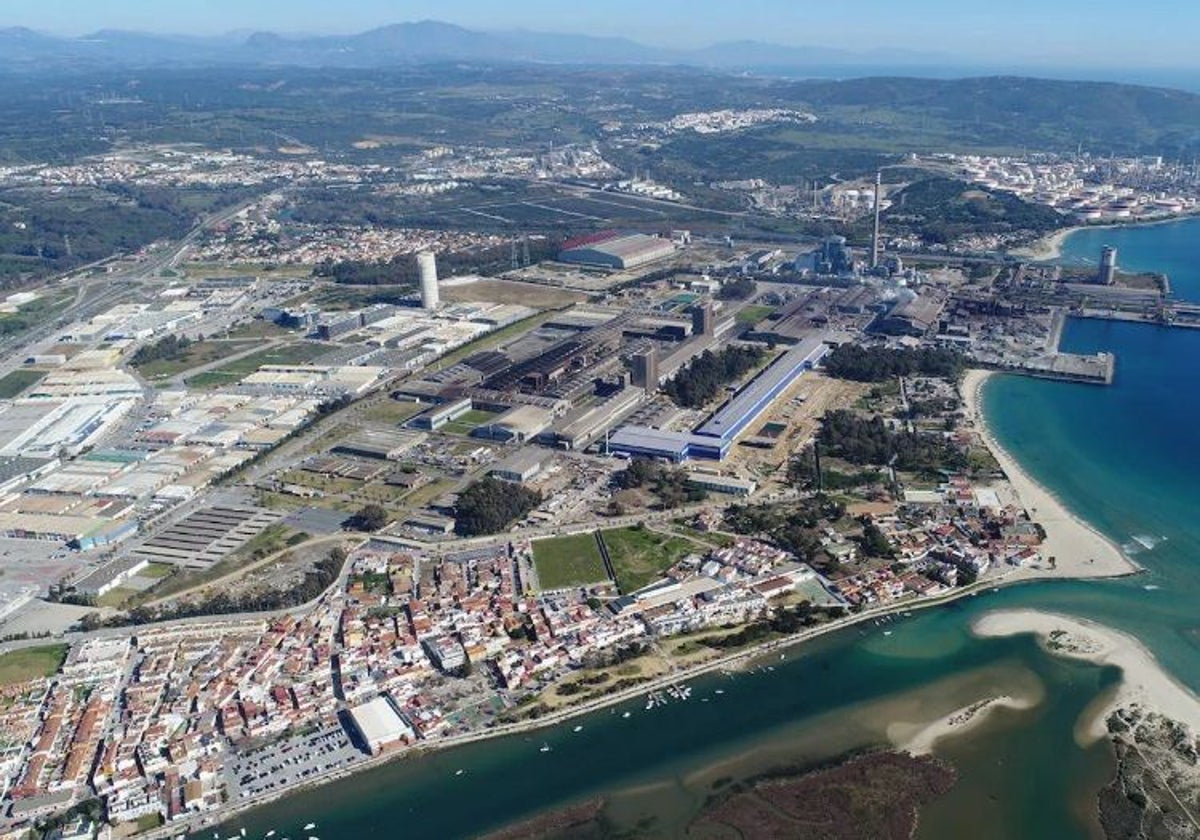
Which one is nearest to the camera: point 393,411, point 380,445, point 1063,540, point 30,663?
point 30,663

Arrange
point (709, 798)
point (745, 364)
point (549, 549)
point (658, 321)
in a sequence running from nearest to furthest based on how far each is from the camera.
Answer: point (709, 798)
point (549, 549)
point (745, 364)
point (658, 321)

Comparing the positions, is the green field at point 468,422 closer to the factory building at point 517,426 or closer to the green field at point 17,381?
the factory building at point 517,426

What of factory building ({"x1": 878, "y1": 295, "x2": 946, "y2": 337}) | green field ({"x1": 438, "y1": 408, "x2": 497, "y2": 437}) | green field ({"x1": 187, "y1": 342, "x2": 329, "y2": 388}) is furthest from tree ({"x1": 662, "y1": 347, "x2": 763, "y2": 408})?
green field ({"x1": 187, "y1": 342, "x2": 329, "y2": 388})

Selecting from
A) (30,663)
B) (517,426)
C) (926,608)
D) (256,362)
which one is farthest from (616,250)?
(30,663)

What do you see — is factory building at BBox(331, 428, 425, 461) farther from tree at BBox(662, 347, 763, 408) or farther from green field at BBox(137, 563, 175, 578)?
tree at BBox(662, 347, 763, 408)

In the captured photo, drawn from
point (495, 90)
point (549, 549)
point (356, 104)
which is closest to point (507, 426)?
point (549, 549)

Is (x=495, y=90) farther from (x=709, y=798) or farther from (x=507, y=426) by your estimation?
(x=709, y=798)

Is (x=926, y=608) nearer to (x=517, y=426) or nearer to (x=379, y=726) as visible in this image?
(x=379, y=726)
